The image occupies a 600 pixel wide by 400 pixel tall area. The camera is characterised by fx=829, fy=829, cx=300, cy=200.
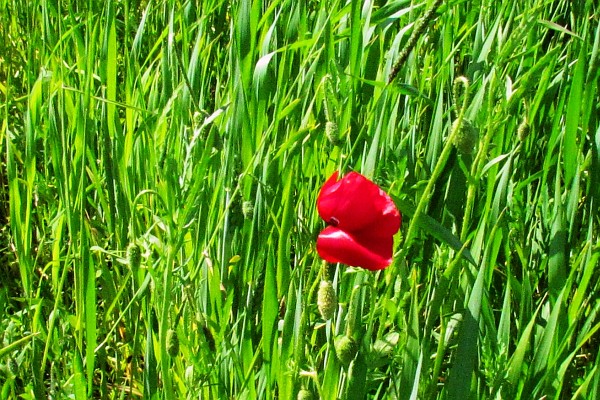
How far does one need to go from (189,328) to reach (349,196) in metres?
0.45

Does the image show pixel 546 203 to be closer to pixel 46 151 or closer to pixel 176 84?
pixel 176 84

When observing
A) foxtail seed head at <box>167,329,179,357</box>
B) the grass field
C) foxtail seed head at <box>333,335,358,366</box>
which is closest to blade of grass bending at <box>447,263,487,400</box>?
the grass field

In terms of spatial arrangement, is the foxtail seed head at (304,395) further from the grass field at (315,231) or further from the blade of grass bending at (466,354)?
the blade of grass bending at (466,354)

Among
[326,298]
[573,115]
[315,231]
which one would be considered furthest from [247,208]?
[573,115]

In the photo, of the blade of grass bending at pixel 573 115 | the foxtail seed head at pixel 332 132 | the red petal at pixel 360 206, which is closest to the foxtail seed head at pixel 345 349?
the red petal at pixel 360 206

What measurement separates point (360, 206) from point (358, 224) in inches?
0.6

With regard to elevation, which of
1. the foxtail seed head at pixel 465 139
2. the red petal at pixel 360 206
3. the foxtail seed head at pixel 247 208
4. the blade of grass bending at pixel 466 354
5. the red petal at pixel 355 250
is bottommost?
the blade of grass bending at pixel 466 354

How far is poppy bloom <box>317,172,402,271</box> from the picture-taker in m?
0.67

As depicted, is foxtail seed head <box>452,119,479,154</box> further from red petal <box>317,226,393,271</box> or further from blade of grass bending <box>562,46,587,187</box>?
blade of grass bending <box>562,46,587,187</box>

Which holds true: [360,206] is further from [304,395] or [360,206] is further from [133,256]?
[133,256]

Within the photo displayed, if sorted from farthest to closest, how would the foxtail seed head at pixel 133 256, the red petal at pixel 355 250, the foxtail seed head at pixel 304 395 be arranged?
the foxtail seed head at pixel 133 256
the foxtail seed head at pixel 304 395
the red petal at pixel 355 250

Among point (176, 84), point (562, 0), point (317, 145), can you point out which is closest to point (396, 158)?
point (317, 145)

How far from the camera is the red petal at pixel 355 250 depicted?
67 cm

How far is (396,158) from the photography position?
3.38 feet
